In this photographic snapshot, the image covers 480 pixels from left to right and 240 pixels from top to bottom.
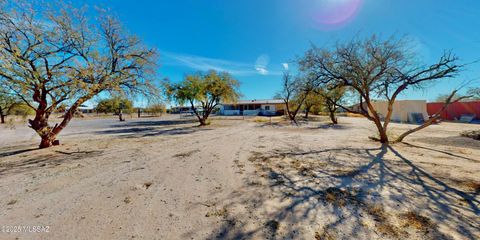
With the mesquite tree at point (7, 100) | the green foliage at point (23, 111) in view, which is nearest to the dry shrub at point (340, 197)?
the mesquite tree at point (7, 100)

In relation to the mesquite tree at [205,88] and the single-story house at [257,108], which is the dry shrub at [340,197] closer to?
the mesquite tree at [205,88]

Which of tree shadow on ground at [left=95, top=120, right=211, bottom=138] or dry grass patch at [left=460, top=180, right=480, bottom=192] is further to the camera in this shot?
tree shadow on ground at [left=95, top=120, right=211, bottom=138]

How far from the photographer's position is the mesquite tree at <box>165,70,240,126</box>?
15.9 m

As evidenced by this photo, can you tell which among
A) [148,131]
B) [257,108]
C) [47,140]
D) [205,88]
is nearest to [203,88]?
[205,88]

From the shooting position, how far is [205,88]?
53.9 ft

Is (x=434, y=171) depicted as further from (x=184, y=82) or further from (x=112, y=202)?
(x=184, y=82)

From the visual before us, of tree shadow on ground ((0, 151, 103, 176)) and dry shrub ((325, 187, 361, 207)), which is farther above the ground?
dry shrub ((325, 187, 361, 207))

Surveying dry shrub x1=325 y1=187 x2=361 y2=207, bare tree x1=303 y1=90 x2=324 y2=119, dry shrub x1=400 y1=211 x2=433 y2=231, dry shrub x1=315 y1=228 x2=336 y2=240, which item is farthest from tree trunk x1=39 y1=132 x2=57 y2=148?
bare tree x1=303 y1=90 x2=324 y2=119

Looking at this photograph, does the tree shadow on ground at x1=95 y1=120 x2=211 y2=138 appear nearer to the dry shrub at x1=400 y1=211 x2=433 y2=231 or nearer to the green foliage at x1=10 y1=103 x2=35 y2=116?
the green foliage at x1=10 y1=103 x2=35 y2=116

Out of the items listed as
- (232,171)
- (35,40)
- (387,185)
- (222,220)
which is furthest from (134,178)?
(35,40)

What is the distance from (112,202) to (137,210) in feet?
2.12

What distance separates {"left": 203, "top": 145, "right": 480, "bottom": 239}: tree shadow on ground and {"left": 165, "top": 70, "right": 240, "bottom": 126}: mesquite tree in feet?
42.9

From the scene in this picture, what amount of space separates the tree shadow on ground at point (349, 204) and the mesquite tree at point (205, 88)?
515 inches

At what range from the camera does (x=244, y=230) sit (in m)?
A: 2.16
